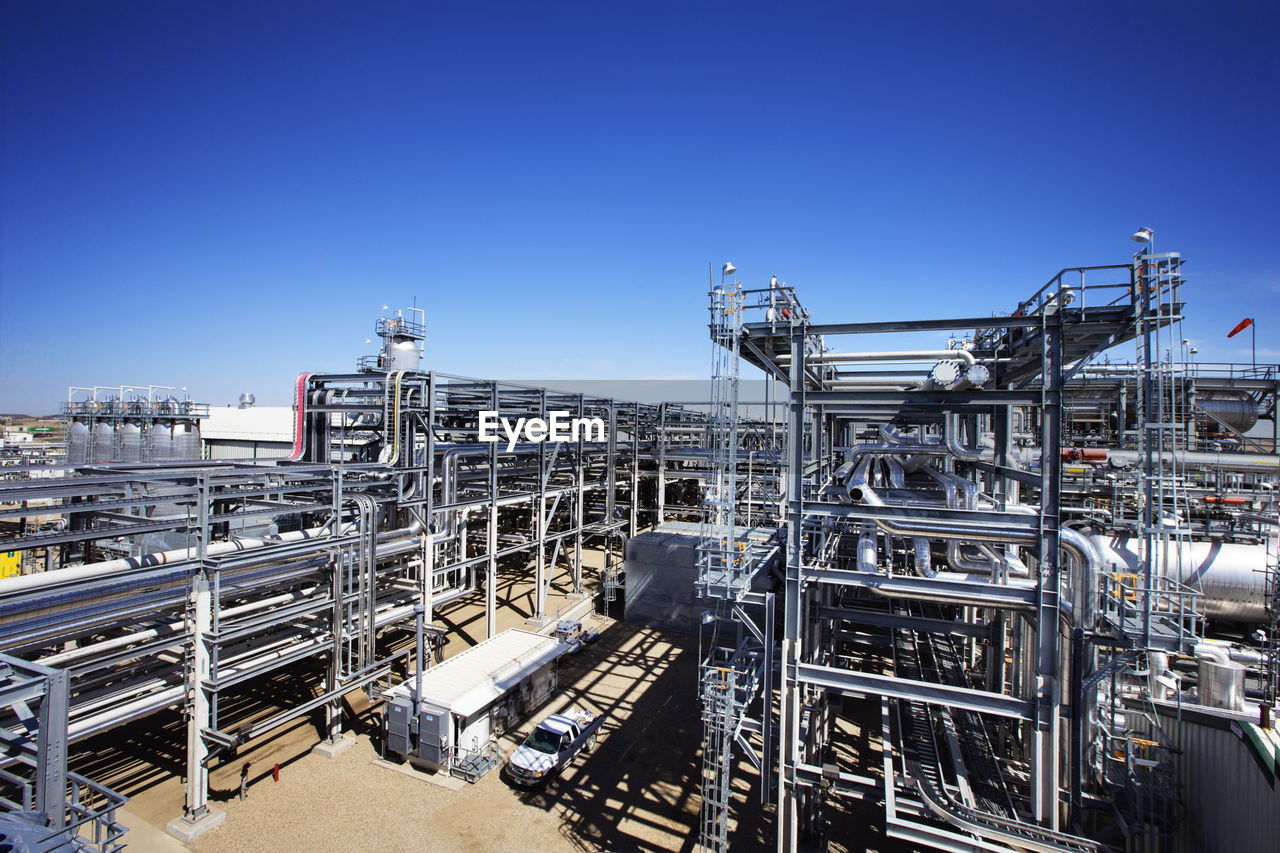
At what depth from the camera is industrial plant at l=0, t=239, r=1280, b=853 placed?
807cm

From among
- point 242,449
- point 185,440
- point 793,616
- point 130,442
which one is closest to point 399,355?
point 185,440

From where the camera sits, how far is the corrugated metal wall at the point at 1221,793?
7.93 m

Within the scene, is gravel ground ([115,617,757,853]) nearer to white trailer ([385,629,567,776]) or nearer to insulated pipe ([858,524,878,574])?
white trailer ([385,629,567,776])

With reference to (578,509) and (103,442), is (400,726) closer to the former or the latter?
(578,509)

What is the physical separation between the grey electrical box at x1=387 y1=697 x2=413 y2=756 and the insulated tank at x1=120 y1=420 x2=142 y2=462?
27.2 metres

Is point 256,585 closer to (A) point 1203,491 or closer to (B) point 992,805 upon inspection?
(B) point 992,805

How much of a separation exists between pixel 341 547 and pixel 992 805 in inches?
506

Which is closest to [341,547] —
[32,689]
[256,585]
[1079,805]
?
[256,585]

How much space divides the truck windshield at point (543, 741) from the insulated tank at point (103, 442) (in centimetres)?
3100

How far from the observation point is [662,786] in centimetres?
1219

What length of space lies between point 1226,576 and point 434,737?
2237 cm

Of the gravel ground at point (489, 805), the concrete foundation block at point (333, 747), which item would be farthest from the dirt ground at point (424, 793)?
the concrete foundation block at point (333, 747)

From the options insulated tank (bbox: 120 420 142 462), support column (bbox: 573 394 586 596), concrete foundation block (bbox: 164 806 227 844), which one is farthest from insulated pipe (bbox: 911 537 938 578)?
insulated tank (bbox: 120 420 142 462)

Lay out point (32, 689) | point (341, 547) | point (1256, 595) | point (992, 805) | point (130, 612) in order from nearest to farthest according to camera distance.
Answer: point (32, 689) < point (992, 805) < point (130, 612) < point (341, 547) < point (1256, 595)
